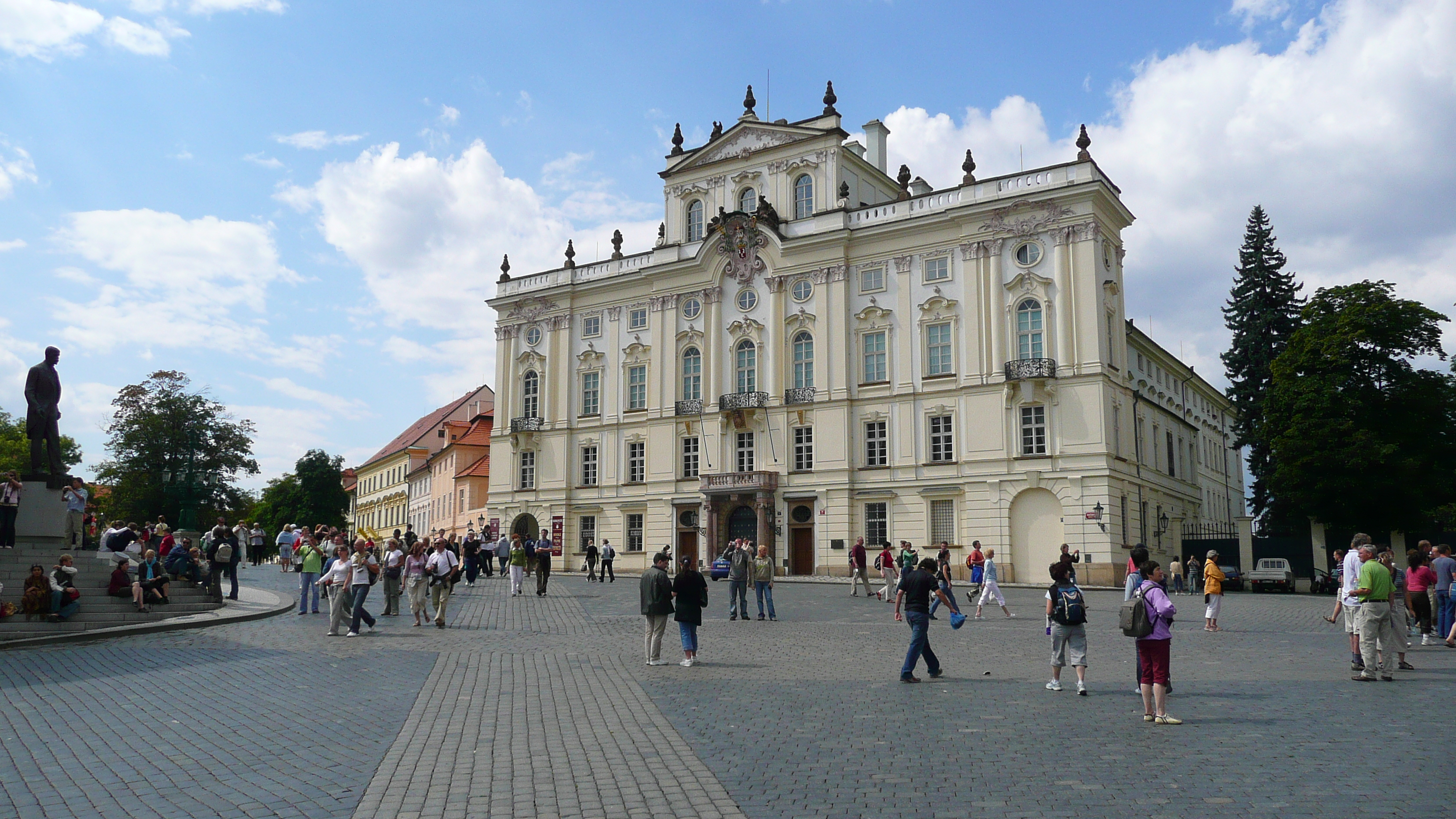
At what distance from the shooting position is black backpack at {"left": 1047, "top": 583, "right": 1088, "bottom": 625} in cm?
1296

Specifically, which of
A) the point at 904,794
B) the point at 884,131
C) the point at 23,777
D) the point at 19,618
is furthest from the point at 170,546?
the point at 884,131

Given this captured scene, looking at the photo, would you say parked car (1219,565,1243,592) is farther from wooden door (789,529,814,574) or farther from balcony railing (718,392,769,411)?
balcony railing (718,392,769,411)

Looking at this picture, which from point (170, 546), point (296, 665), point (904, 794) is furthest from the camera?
point (170, 546)

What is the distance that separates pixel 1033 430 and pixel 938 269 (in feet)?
27.9

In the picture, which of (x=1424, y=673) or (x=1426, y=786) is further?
(x=1424, y=673)

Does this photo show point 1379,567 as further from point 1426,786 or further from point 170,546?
point 170,546

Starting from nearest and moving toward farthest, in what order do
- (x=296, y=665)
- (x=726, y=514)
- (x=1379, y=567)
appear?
(x=1379, y=567) → (x=296, y=665) → (x=726, y=514)

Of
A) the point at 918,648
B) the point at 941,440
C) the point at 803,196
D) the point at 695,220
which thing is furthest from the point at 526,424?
the point at 918,648

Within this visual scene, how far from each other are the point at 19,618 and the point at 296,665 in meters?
7.42

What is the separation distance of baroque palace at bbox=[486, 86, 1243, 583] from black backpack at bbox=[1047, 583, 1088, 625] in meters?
31.5

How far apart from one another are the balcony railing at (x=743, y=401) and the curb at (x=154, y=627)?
28912 mm

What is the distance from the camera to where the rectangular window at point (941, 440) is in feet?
155

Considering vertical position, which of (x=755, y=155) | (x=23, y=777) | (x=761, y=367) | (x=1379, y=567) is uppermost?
(x=755, y=155)

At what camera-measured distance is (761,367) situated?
171 ft
